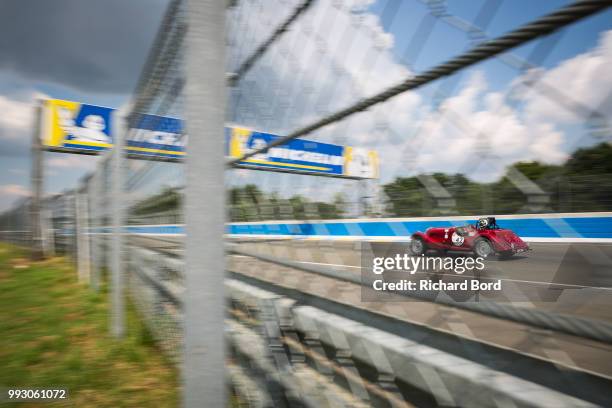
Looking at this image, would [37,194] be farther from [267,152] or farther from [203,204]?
[203,204]

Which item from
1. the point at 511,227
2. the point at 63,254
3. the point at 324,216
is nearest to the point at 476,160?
the point at 511,227

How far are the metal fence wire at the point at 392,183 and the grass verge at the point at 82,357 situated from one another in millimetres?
578

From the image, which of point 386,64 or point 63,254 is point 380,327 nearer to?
point 386,64

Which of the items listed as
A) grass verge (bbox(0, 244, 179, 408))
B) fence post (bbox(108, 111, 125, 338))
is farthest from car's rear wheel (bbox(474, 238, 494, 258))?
fence post (bbox(108, 111, 125, 338))

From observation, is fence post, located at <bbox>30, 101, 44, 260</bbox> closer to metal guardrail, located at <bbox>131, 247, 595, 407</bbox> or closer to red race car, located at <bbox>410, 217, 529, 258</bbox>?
metal guardrail, located at <bbox>131, 247, 595, 407</bbox>

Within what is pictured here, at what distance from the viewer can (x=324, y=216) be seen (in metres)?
1.14

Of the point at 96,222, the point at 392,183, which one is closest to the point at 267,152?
the point at 392,183

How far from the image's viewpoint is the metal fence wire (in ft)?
1.80

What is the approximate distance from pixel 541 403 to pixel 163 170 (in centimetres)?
218

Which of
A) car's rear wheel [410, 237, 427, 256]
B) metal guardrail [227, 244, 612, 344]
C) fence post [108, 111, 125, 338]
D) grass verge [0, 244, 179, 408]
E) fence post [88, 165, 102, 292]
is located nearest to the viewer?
metal guardrail [227, 244, 612, 344]

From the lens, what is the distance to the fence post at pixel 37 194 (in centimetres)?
880

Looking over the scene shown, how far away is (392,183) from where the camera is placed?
0.83 meters

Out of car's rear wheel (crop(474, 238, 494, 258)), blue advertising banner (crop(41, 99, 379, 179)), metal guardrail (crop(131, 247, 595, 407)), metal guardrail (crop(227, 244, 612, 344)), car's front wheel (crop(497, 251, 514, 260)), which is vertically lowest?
metal guardrail (crop(131, 247, 595, 407))

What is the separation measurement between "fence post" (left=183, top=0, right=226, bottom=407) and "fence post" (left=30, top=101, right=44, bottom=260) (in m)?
10.0
